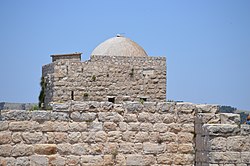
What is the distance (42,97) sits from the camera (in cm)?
2009

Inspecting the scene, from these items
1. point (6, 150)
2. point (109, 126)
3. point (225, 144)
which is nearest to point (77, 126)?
point (109, 126)

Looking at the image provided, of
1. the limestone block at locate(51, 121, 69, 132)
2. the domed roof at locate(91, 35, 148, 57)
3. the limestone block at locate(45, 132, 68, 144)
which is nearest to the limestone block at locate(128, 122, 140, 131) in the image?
the limestone block at locate(51, 121, 69, 132)

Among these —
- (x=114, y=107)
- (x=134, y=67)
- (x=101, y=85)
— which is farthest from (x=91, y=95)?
(x=114, y=107)

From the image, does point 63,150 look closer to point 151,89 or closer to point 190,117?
point 190,117

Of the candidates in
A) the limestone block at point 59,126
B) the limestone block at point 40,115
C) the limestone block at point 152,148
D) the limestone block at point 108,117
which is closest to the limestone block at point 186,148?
the limestone block at point 152,148

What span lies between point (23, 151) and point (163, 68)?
1110 centimetres

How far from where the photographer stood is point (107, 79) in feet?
61.3

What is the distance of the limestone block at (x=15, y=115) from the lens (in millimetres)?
8891

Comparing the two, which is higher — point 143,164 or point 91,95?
point 91,95

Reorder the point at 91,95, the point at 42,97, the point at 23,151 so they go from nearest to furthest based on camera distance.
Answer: the point at 23,151
the point at 91,95
the point at 42,97

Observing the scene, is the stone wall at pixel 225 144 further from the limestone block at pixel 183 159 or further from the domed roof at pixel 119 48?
the domed roof at pixel 119 48

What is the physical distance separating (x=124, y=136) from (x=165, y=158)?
837 millimetres

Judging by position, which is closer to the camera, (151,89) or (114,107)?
(114,107)

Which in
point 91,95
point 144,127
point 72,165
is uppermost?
point 91,95
